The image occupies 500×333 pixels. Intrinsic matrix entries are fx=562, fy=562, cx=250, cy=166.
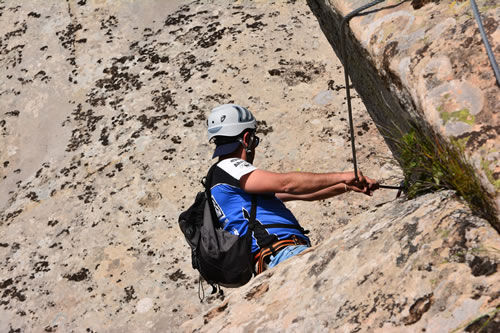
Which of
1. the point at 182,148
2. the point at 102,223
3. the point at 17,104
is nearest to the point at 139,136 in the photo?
the point at 182,148

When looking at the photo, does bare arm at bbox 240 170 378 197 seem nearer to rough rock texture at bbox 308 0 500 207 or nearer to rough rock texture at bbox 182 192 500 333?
rough rock texture at bbox 182 192 500 333

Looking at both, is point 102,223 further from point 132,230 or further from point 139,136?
point 139,136

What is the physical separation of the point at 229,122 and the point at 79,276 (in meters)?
2.91

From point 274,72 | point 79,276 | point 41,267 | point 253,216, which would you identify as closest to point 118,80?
point 274,72

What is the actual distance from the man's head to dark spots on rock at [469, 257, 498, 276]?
2.24 meters

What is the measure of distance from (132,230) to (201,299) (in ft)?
4.58

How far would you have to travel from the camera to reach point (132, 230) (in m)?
6.59

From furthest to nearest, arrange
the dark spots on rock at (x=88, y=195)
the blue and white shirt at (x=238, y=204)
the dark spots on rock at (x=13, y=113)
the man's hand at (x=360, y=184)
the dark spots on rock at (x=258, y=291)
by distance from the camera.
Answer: the dark spots on rock at (x=13, y=113) < the dark spots on rock at (x=88, y=195) < the blue and white shirt at (x=238, y=204) < the man's hand at (x=360, y=184) < the dark spots on rock at (x=258, y=291)

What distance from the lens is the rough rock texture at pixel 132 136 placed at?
20.1ft

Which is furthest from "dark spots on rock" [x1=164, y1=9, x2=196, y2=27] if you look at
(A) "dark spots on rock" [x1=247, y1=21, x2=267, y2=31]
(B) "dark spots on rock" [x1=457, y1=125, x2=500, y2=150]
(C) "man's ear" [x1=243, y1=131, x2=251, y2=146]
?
(B) "dark spots on rock" [x1=457, y1=125, x2=500, y2=150]

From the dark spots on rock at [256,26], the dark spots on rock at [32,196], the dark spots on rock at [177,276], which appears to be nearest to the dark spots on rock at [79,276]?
the dark spots on rock at [177,276]

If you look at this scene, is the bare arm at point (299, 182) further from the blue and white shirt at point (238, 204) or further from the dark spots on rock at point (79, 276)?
the dark spots on rock at point (79, 276)

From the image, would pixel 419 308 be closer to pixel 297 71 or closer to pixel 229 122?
pixel 229 122

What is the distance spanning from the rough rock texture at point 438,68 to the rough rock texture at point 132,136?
2.38 metres
